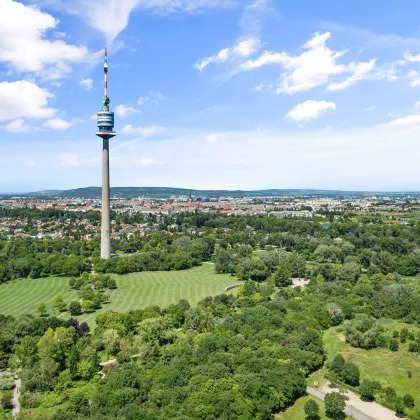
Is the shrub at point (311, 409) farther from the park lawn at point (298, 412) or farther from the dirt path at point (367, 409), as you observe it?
the dirt path at point (367, 409)

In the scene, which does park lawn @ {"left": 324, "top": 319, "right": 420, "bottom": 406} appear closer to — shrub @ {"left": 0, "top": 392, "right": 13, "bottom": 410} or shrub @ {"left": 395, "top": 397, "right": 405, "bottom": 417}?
shrub @ {"left": 395, "top": 397, "right": 405, "bottom": 417}

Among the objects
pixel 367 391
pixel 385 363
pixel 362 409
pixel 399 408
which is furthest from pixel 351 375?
pixel 385 363

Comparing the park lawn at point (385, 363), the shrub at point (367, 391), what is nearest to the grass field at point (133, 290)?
the park lawn at point (385, 363)

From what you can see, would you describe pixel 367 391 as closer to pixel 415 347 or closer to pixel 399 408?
pixel 399 408

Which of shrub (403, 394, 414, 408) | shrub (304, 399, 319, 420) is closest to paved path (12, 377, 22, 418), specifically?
shrub (304, 399, 319, 420)

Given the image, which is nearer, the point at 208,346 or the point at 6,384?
the point at 6,384
